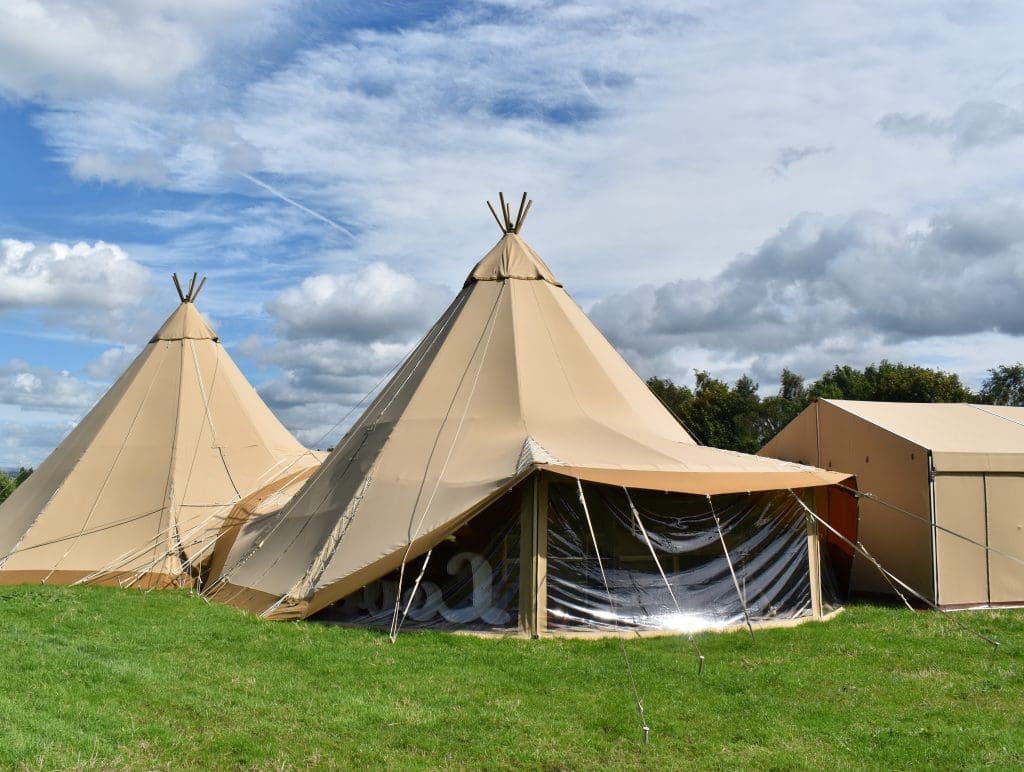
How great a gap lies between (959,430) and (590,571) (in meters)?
6.87

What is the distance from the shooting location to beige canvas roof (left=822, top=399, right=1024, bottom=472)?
41.0 ft

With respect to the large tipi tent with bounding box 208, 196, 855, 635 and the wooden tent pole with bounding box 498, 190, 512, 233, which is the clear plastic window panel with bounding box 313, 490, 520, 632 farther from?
the wooden tent pole with bounding box 498, 190, 512, 233

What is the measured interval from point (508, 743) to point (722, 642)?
12.5 feet

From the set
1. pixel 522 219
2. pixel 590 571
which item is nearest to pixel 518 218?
pixel 522 219

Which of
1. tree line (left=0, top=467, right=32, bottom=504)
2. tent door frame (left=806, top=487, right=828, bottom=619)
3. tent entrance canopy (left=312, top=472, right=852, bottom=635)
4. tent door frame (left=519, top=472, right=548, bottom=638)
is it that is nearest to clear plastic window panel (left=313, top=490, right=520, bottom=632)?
tent entrance canopy (left=312, top=472, right=852, bottom=635)

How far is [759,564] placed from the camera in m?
10.7

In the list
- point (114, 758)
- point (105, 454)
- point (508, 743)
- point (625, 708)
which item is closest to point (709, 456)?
point (625, 708)

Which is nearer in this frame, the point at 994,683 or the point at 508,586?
the point at 994,683

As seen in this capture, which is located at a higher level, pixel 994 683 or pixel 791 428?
pixel 791 428

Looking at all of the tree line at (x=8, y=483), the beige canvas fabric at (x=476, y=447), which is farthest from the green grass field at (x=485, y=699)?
the tree line at (x=8, y=483)

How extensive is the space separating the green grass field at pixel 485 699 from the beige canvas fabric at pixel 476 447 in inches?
44.8

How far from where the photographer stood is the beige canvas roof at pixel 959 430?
12.5 meters

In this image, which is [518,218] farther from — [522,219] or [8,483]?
[8,483]

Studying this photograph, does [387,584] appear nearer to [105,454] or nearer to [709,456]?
[709,456]
